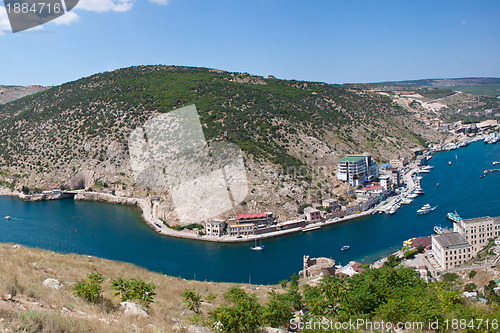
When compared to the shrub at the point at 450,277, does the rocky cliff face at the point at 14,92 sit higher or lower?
higher

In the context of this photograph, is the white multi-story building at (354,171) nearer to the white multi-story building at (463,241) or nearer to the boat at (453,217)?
the boat at (453,217)

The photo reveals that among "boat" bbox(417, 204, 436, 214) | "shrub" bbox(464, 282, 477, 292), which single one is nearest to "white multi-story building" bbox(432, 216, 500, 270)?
"shrub" bbox(464, 282, 477, 292)

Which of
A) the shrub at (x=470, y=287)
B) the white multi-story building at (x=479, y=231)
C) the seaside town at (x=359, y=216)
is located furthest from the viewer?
the white multi-story building at (x=479, y=231)

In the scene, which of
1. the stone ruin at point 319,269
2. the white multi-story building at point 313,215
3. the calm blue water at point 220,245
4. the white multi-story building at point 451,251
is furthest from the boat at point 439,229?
the stone ruin at point 319,269

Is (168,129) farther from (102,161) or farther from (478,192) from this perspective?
(478,192)

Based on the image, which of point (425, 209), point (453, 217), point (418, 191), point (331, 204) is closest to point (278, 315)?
point (331, 204)

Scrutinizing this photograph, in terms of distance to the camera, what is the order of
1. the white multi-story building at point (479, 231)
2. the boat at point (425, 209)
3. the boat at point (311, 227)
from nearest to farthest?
the white multi-story building at point (479, 231) < the boat at point (311, 227) < the boat at point (425, 209)

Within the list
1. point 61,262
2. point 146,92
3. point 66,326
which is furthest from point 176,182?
point 66,326

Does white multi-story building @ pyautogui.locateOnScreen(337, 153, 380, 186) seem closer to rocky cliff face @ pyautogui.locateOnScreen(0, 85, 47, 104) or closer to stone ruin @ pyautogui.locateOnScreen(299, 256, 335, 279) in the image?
stone ruin @ pyautogui.locateOnScreen(299, 256, 335, 279)

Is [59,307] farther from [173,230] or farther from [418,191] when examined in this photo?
[418,191]
